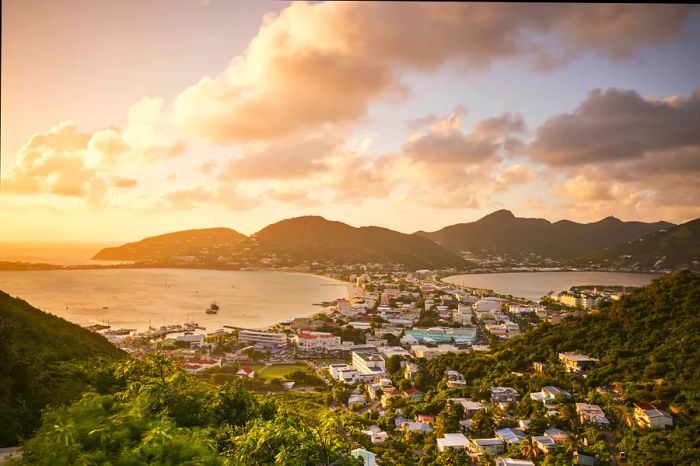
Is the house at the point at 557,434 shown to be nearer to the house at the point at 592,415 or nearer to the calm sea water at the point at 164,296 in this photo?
the house at the point at 592,415

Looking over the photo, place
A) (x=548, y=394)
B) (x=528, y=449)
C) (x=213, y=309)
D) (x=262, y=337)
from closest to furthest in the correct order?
(x=528, y=449) < (x=548, y=394) < (x=262, y=337) < (x=213, y=309)

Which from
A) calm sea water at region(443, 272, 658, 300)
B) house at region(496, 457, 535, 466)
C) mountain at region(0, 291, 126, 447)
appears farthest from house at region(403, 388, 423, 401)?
calm sea water at region(443, 272, 658, 300)

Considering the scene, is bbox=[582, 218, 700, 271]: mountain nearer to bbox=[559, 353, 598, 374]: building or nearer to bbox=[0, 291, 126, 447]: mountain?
bbox=[559, 353, 598, 374]: building

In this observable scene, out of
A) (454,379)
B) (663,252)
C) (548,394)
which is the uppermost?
(663,252)

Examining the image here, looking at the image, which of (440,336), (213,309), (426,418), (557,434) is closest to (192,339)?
(213,309)

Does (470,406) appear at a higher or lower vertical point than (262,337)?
higher

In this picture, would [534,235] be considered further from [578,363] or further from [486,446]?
[486,446]
